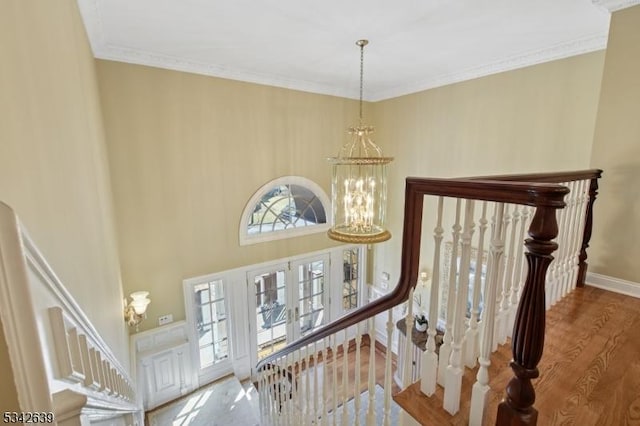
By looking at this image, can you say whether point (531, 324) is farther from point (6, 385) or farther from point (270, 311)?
point (270, 311)

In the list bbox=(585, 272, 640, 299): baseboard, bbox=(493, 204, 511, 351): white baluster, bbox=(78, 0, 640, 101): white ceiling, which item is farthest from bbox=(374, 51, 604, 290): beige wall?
bbox=(493, 204, 511, 351): white baluster

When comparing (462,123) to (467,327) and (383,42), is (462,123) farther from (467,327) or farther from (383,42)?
(467,327)

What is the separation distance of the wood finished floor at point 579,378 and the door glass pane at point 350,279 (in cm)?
400

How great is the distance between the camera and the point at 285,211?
4.99 m

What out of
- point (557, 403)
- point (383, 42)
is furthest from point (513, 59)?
point (557, 403)

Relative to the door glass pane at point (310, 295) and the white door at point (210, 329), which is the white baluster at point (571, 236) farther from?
the white door at point (210, 329)

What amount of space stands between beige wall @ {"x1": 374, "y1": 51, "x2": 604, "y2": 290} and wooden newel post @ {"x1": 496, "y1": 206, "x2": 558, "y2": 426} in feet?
11.0

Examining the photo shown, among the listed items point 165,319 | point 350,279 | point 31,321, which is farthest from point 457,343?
point 350,279

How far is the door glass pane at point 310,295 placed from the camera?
537cm

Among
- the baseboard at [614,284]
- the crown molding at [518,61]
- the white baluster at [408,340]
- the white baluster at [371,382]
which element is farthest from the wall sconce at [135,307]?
the crown molding at [518,61]

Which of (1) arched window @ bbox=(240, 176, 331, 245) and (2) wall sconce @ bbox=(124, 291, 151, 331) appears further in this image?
(1) arched window @ bbox=(240, 176, 331, 245)

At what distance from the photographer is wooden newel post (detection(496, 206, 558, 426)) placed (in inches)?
34.4

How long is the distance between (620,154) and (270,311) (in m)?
4.83

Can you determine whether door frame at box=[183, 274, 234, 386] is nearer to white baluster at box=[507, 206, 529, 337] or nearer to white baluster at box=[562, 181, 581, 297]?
white baluster at box=[507, 206, 529, 337]
